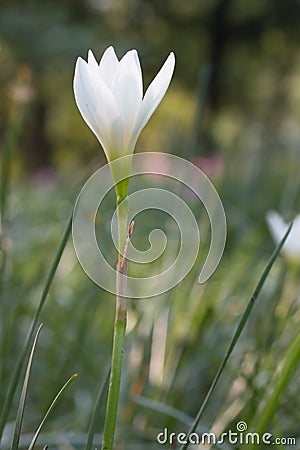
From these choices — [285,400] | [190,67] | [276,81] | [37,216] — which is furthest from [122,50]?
[276,81]

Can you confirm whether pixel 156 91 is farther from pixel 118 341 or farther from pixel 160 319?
pixel 160 319

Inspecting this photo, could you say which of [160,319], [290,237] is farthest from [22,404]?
[160,319]

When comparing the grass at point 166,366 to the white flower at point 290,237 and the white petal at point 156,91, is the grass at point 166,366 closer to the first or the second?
the white flower at point 290,237

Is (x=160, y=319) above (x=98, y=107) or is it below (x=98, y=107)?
above

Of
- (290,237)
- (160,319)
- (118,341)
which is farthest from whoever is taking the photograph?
(160,319)

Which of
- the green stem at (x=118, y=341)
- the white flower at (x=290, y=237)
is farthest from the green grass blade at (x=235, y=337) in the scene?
the white flower at (x=290, y=237)

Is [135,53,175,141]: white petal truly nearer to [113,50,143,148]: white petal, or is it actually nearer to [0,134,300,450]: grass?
[113,50,143,148]: white petal

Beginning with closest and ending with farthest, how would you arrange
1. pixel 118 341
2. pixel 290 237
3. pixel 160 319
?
pixel 118 341 → pixel 290 237 → pixel 160 319

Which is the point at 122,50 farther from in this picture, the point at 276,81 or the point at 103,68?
the point at 276,81
